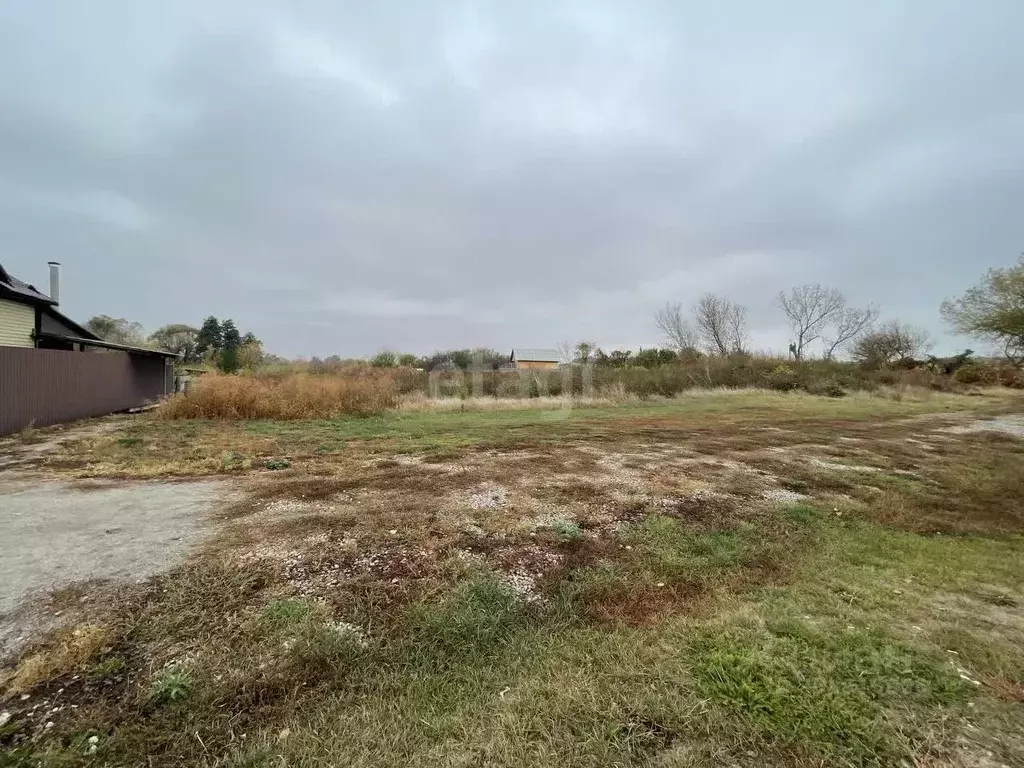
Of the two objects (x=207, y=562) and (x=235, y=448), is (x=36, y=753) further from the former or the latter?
(x=235, y=448)

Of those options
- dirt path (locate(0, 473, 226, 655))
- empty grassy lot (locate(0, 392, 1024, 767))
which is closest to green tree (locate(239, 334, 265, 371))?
dirt path (locate(0, 473, 226, 655))

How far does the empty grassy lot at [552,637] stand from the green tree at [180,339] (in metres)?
42.1

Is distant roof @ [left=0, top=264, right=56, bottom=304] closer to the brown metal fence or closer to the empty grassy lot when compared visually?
the brown metal fence

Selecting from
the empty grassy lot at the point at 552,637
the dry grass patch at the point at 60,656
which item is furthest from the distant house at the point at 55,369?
the dry grass patch at the point at 60,656

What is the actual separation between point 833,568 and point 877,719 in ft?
5.70

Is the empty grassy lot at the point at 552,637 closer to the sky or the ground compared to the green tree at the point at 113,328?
closer to the ground

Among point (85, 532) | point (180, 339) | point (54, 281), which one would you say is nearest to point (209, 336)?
point (180, 339)

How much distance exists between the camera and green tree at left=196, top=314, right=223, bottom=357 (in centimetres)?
3850

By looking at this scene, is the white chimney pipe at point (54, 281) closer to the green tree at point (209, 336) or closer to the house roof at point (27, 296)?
the house roof at point (27, 296)

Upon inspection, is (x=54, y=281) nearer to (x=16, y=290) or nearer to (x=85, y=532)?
(x=16, y=290)

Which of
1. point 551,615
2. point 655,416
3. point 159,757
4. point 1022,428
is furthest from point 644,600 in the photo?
point 1022,428

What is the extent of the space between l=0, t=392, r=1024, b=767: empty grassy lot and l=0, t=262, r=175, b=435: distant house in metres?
9.20

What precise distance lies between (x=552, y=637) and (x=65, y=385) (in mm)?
14676

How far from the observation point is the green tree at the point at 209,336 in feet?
126
